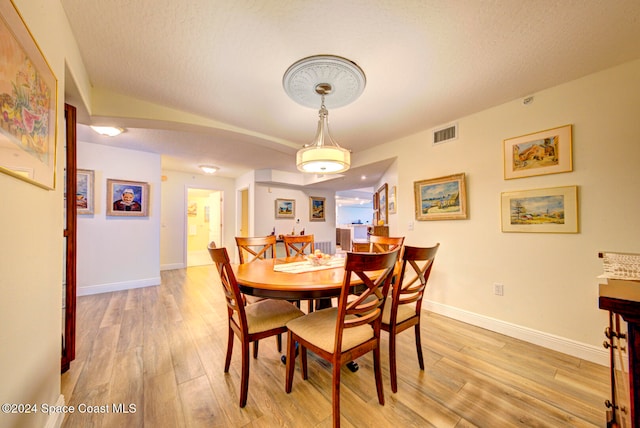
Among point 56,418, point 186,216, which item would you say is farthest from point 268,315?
point 186,216

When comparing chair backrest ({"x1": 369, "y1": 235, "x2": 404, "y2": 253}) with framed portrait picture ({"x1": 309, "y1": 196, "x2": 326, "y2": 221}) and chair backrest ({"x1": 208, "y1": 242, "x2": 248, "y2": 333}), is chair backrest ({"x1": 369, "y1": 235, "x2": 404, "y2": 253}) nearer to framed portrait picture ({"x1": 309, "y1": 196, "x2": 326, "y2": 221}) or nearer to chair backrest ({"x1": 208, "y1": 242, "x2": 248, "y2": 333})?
chair backrest ({"x1": 208, "y1": 242, "x2": 248, "y2": 333})

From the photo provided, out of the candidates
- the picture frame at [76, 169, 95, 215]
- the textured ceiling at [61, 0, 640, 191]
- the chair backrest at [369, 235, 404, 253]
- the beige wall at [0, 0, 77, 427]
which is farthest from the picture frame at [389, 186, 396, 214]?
the picture frame at [76, 169, 95, 215]

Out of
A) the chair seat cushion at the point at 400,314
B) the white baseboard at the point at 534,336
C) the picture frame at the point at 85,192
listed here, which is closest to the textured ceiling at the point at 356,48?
the chair seat cushion at the point at 400,314

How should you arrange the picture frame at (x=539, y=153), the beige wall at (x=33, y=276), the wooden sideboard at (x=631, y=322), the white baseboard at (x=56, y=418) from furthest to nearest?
the picture frame at (x=539, y=153) < the white baseboard at (x=56, y=418) < the beige wall at (x=33, y=276) < the wooden sideboard at (x=631, y=322)

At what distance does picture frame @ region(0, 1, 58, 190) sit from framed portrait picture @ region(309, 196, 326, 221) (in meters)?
5.46

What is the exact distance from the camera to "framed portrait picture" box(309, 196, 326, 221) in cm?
650

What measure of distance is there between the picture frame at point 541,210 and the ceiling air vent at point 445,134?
89 centimetres

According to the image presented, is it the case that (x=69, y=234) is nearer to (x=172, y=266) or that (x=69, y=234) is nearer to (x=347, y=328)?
(x=347, y=328)

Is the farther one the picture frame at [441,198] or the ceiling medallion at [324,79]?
the picture frame at [441,198]

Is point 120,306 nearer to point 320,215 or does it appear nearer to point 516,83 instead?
point 320,215

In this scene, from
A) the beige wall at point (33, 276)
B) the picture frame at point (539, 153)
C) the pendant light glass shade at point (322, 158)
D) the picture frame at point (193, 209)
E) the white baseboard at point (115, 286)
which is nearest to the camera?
the beige wall at point (33, 276)

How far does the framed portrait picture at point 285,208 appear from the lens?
19.4 feet

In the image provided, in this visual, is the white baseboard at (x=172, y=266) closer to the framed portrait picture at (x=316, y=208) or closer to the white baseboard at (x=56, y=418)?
the framed portrait picture at (x=316, y=208)

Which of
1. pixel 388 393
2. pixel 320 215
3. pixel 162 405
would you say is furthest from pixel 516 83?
pixel 320 215
